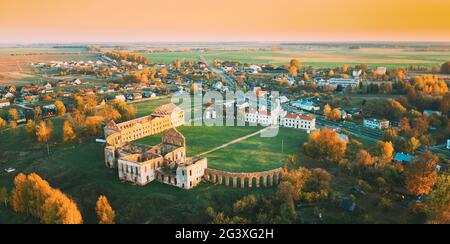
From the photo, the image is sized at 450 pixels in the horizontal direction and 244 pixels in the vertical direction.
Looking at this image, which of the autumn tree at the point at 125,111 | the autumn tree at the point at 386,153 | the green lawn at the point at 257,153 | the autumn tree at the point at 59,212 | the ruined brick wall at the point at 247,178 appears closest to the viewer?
the autumn tree at the point at 59,212

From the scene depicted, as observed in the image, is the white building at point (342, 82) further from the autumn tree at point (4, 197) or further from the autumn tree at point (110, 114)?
the autumn tree at point (4, 197)

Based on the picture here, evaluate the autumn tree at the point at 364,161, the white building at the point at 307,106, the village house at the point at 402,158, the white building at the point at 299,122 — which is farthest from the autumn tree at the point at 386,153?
the white building at the point at 307,106

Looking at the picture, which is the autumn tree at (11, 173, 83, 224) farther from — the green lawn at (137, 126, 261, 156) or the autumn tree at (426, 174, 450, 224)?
the autumn tree at (426, 174, 450, 224)

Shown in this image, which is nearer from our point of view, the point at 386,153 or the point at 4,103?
the point at 386,153

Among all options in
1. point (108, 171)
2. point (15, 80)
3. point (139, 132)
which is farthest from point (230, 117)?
point (15, 80)

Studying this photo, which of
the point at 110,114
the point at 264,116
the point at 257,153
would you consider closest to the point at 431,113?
the point at 264,116

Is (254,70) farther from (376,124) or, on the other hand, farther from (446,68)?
(376,124)

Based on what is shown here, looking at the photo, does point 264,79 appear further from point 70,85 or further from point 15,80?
point 15,80
